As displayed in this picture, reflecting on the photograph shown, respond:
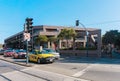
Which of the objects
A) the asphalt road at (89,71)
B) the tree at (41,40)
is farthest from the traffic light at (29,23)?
the tree at (41,40)

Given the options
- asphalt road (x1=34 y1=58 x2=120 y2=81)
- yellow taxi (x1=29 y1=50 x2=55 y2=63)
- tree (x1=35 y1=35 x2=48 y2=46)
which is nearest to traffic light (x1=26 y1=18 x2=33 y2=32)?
asphalt road (x1=34 y1=58 x2=120 y2=81)

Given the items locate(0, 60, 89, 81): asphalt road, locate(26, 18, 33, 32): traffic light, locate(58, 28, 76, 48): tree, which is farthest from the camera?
locate(58, 28, 76, 48): tree

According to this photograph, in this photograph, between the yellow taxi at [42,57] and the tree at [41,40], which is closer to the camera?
the yellow taxi at [42,57]

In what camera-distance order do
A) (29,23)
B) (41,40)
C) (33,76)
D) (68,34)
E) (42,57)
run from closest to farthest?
(33,76) < (29,23) < (42,57) < (68,34) < (41,40)

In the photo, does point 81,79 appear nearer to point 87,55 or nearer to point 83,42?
point 87,55

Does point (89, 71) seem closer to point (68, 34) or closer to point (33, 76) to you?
point (33, 76)

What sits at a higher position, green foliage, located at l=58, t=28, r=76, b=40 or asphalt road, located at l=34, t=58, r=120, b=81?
green foliage, located at l=58, t=28, r=76, b=40

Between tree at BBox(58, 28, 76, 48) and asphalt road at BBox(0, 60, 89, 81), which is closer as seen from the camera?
asphalt road at BBox(0, 60, 89, 81)

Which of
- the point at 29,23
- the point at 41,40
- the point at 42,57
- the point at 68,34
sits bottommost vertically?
the point at 42,57

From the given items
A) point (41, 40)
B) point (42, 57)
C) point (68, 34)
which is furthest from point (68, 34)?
point (42, 57)

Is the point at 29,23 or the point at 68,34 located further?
the point at 68,34

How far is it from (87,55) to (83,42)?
134ft

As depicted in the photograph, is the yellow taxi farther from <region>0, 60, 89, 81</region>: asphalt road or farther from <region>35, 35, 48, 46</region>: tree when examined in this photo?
<region>35, 35, 48, 46</region>: tree

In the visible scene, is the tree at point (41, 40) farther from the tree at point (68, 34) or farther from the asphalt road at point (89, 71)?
the asphalt road at point (89, 71)
